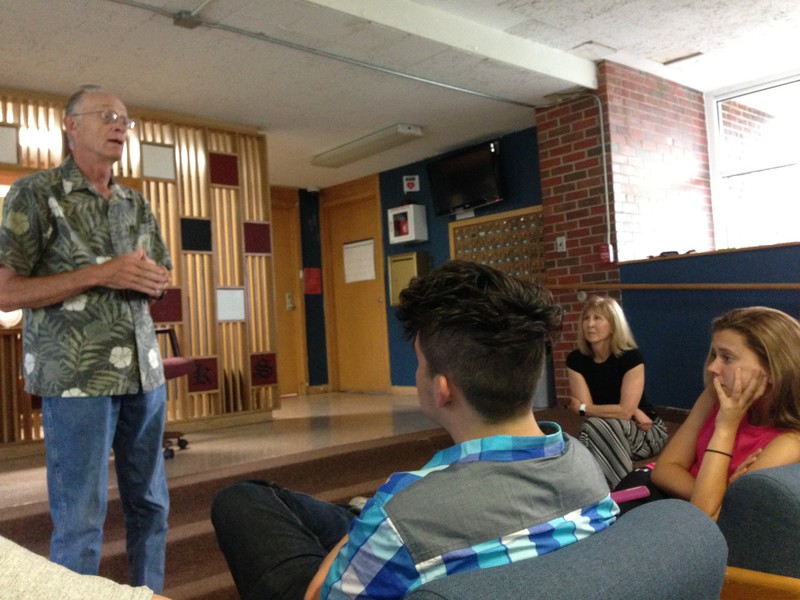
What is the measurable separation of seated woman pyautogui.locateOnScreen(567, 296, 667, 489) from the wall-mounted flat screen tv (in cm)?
312

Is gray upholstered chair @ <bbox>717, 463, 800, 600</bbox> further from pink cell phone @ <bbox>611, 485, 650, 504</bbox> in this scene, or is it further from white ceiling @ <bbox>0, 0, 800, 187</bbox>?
white ceiling @ <bbox>0, 0, 800, 187</bbox>

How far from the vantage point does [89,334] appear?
6.15ft

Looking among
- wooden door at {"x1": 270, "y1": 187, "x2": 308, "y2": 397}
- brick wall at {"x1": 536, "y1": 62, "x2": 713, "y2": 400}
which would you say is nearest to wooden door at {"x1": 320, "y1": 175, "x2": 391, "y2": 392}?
wooden door at {"x1": 270, "y1": 187, "x2": 308, "y2": 397}

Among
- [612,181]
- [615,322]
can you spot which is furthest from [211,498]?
[612,181]

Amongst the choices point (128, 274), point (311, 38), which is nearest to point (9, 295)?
point (128, 274)

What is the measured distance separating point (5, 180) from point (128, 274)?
399cm

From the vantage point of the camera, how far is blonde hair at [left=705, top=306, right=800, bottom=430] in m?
1.72

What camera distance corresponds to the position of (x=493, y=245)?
6605 millimetres

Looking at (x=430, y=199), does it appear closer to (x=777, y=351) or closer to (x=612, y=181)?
(x=612, y=181)

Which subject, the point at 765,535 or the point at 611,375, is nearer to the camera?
the point at 765,535

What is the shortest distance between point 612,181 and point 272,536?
4.46 meters

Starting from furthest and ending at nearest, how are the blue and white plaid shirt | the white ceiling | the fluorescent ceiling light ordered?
1. the fluorescent ceiling light
2. the white ceiling
3. the blue and white plaid shirt

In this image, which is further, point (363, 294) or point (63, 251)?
point (363, 294)

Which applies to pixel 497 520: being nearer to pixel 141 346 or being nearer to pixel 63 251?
pixel 141 346
